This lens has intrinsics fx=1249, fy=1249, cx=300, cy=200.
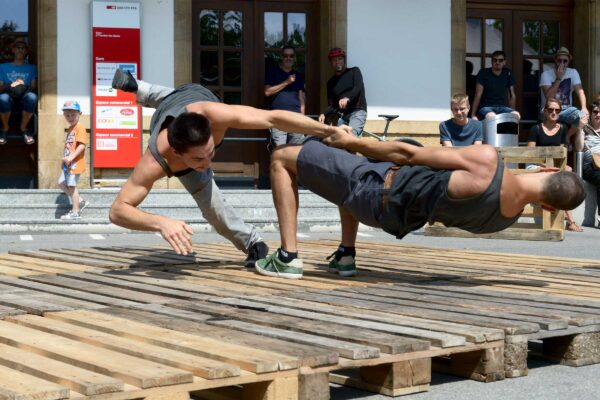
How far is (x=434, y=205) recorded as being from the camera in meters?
6.51

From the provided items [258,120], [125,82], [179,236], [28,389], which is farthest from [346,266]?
[28,389]

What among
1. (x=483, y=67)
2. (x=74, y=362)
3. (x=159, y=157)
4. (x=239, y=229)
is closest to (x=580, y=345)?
(x=74, y=362)

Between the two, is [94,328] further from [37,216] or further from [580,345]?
[37,216]

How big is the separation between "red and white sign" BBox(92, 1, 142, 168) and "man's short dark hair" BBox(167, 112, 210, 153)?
9697 millimetres

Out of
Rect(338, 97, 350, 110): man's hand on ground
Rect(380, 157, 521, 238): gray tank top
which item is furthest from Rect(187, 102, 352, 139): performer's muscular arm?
Rect(338, 97, 350, 110): man's hand on ground

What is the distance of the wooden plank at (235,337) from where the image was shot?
174 inches

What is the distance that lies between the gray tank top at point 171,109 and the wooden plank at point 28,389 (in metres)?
3.19

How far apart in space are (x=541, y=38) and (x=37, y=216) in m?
8.57

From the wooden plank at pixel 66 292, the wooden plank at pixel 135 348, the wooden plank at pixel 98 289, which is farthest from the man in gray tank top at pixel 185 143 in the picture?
the wooden plank at pixel 135 348

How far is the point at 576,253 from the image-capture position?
11.6m

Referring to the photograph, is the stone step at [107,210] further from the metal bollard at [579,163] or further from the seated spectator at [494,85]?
the metal bollard at [579,163]

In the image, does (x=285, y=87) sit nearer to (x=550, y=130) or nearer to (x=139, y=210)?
(x=550, y=130)

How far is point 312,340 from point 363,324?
51 cm

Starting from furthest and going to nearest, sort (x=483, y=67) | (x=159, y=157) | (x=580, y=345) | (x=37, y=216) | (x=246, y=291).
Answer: (x=483, y=67)
(x=37, y=216)
(x=159, y=157)
(x=246, y=291)
(x=580, y=345)
